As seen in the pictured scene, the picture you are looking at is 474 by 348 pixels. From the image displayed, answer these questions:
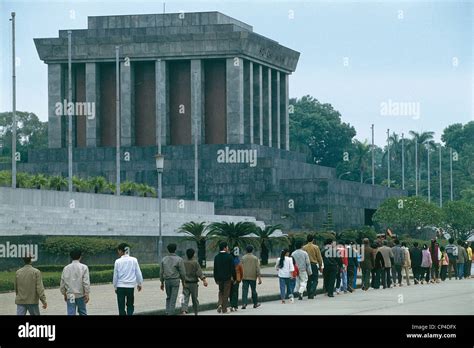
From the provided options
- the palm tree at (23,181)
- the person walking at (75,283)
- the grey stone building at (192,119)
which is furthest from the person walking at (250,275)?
the grey stone building at (192,119)

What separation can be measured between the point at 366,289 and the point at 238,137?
1780 inches

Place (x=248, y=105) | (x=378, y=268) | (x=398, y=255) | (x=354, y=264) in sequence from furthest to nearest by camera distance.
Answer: (x=248, y=105), (x=398, y=255), (x=378, y=268), (x=354, y=264)

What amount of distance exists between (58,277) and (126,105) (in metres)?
50.4

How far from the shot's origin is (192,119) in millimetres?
86750

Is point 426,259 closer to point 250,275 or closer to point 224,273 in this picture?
point 250,275

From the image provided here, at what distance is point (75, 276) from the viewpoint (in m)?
22.6

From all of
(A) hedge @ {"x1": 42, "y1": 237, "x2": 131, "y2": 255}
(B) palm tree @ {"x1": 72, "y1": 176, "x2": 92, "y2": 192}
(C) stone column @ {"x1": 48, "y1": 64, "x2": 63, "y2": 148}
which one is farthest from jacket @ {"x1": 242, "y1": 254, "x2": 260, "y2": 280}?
(C) stone column @ {"x1": 48, "y1": 64, "x2": 63, "y2": 148}

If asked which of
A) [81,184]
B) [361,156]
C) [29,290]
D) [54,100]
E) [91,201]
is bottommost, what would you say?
[29,290]

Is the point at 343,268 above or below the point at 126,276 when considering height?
below

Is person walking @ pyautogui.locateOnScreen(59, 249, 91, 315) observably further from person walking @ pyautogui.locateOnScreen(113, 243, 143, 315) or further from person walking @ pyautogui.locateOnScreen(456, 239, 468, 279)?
person walking @ pyautogui.locateOnScreen(456, 239, 468, 279)

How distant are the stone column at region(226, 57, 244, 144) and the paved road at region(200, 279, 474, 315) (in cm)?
4506

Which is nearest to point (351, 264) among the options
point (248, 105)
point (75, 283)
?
point (75, 283)

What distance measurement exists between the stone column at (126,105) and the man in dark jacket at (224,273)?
59.0 metres

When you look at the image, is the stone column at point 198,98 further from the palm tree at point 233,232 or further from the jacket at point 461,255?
the jacket at point 461,255
